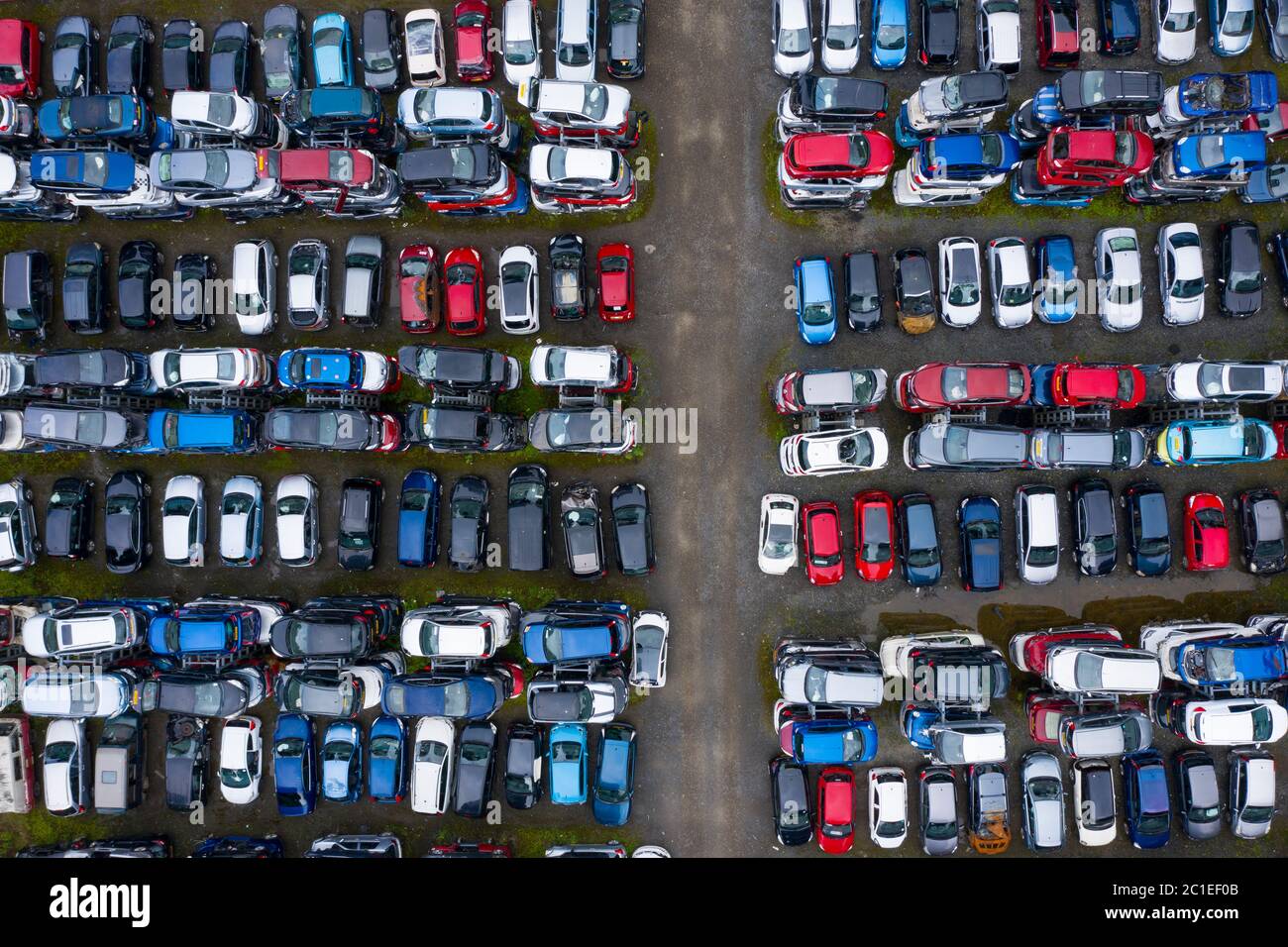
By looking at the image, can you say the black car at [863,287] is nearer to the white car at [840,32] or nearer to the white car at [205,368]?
the white car at [840,32]

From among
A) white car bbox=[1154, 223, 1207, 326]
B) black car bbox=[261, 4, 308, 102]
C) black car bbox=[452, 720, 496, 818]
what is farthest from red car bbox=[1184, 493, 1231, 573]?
black car bbox=[261, 4, 308, 102]

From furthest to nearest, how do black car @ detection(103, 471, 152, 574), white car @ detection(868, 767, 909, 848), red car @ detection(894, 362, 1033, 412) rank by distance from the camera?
black car @ detection(103, 471, 152, 574), white car @ detection(868, 767, 909, 848), red car @ detection(894, 362, 1033, 412)

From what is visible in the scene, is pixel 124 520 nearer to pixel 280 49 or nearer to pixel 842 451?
pixel 280 49

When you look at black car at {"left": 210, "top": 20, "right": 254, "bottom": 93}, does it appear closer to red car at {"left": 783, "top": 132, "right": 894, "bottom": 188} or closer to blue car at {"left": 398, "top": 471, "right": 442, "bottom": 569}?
blue car at {"left": 398, "top": 471, "right": 442, "bottom": 569}

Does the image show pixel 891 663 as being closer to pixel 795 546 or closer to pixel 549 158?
pixel 795 546

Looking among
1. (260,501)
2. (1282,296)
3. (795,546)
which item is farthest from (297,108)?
(1282,296)

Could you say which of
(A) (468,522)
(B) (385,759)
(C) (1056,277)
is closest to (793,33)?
(C) (1056,277)
